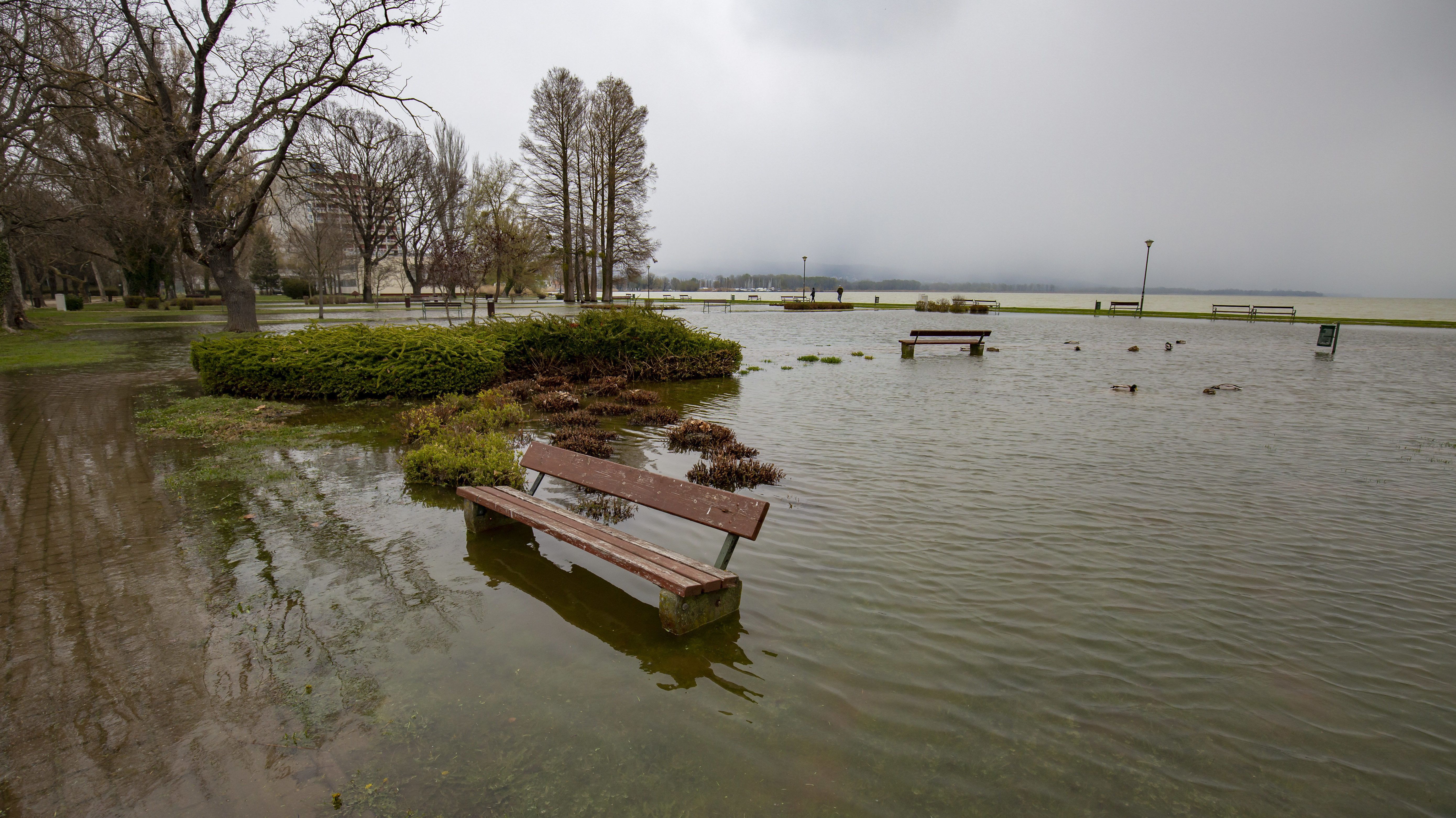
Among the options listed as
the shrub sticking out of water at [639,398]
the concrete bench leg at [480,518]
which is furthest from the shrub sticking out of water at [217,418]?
the shrub sticking out of water at [639,398]

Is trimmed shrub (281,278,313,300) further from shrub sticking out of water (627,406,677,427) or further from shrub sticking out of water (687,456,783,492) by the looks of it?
shrub sticking out of water (687,456,783,492)

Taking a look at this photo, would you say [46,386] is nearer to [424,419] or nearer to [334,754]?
[424,419]

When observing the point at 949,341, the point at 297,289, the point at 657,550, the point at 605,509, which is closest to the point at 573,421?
the point at 605,509

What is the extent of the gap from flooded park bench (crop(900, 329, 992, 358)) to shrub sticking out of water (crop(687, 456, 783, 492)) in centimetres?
1482

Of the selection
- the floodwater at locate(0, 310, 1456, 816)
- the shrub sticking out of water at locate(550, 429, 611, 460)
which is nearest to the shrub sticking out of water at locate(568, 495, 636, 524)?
the floodwater at locate(0, 310, 1456, 816)

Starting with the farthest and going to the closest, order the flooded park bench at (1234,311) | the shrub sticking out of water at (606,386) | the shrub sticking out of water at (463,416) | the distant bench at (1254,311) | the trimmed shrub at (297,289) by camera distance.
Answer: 1. the trimmed shrub at (297,289)
2. the flooded park bench at (1234,311)
3. the distant bench at (1254,311)
4. the shrub sticking out of water at (606,386)
5. the shrub sticking out of water at (463,416)

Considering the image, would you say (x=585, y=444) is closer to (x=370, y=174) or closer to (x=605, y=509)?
(x=605, y=509)

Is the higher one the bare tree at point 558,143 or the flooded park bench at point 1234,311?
the bare tree at point 558,143

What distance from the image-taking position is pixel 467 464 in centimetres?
655

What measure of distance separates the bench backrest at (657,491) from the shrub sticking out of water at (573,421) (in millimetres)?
3582

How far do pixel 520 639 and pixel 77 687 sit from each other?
2.10 m

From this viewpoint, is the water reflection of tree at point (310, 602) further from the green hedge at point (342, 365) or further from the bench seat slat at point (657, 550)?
the green hedge at point (342, 365)

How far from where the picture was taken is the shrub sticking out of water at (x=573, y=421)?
30.7ft

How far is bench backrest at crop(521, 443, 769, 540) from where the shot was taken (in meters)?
4.00
